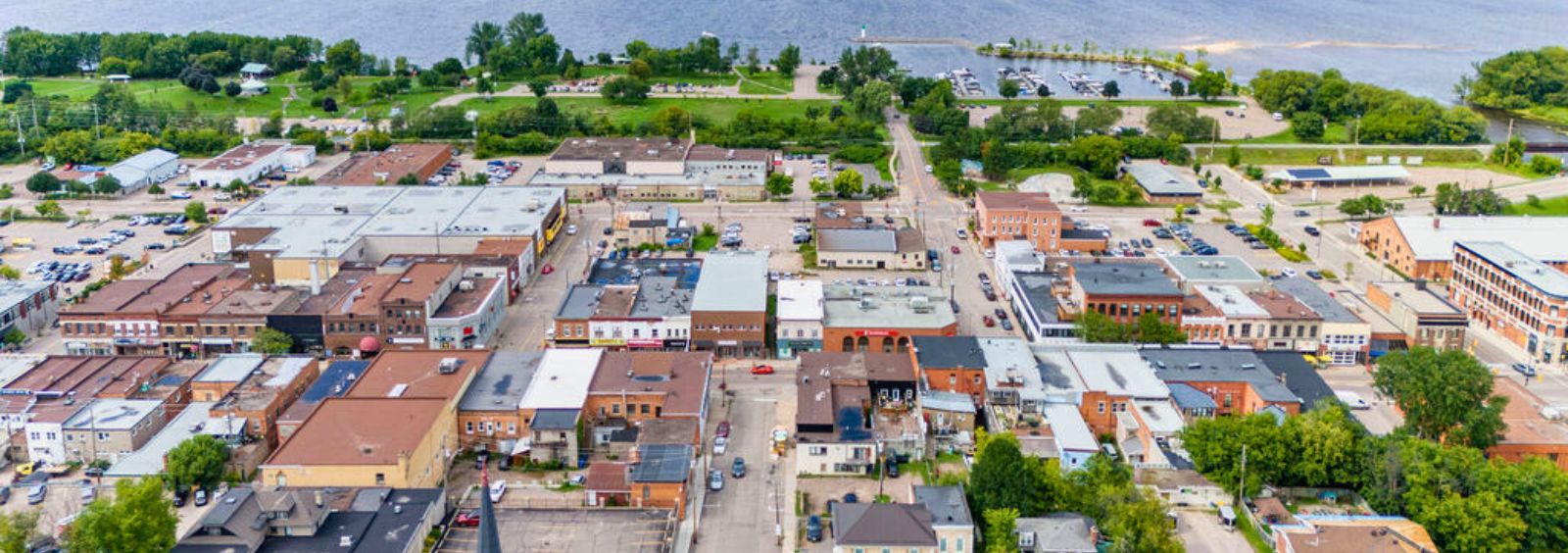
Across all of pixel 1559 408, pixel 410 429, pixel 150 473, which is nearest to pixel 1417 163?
pixel 1559 408

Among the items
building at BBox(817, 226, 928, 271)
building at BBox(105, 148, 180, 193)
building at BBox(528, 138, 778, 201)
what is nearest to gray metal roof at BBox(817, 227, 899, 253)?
building at BBox(817, 226, 928, 271)

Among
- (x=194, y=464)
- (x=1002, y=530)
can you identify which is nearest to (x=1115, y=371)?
(x=1002, y=530)

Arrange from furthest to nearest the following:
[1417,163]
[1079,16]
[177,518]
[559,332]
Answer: [1079,16], [1417,163], [559,332], [177,518]

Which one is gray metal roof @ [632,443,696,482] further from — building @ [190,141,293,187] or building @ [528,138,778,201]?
building @ [190,141,293,187]

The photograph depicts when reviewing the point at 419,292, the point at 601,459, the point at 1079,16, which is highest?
the point at 1079,16

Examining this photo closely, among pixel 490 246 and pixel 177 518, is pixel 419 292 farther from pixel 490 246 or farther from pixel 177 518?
pixel 177 518

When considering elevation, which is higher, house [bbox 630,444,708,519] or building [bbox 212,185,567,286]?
building [bbox 212,185,567,286]

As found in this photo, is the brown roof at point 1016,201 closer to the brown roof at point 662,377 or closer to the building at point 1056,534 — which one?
the brown roof at point 662,377

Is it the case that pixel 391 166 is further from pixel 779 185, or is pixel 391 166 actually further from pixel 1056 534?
pixel 1056 534
